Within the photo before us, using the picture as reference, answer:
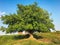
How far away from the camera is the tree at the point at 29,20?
48.1 m

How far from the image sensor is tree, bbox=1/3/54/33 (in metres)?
48.1

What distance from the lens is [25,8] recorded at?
1961 inches

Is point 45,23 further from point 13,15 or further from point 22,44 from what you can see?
point 22,44

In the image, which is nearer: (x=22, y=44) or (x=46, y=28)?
(x=22, y=44)

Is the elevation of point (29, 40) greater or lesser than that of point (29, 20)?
lesser

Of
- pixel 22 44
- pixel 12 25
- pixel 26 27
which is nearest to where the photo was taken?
pixel 22 44

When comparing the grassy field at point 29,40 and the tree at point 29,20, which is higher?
the tree at point 29,20

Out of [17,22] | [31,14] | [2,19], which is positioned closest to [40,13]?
[31,14]

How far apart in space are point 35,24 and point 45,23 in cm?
403

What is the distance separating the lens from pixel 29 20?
47969 millimetres

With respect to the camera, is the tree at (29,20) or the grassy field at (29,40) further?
the tree at (29,20)

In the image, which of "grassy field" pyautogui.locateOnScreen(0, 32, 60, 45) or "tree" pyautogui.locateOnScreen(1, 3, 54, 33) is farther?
"tree" pyautogui.locateOnScreen(1, 3, 54, 33)

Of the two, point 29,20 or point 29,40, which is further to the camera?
point 29,20

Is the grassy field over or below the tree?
below
